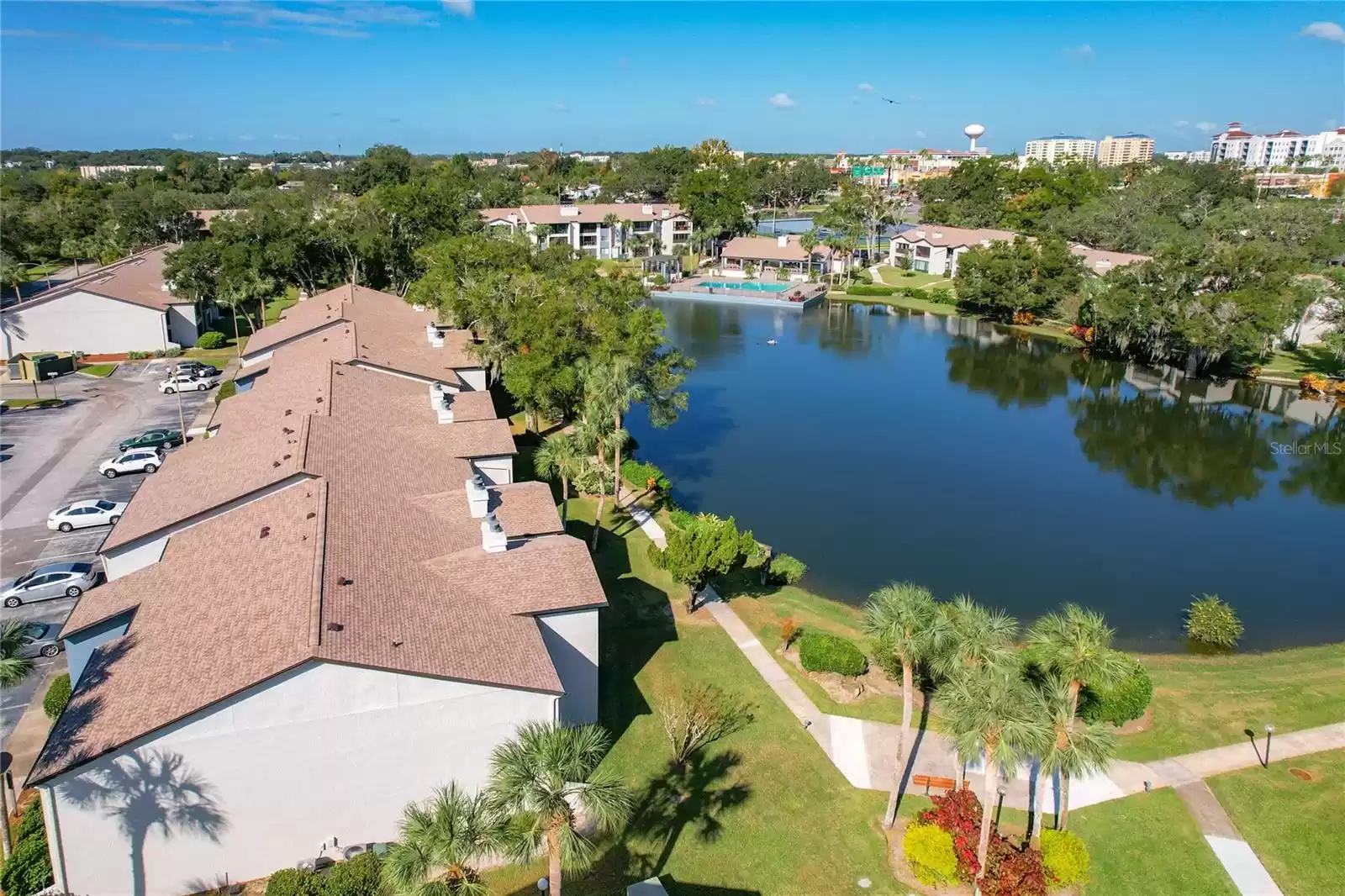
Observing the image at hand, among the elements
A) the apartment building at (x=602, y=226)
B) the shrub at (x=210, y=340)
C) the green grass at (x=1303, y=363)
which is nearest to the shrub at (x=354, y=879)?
the shrub at (x=210, y=340)

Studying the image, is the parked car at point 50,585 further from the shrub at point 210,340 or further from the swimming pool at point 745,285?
the swimming pool at point 745,285

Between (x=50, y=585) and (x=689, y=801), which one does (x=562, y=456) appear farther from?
(x=50, y=585)

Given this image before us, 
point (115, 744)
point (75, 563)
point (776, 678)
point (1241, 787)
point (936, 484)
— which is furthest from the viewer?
point (936, 484)

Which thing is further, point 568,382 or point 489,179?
point 489,179

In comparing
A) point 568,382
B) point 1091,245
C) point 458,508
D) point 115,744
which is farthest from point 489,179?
point 115,744

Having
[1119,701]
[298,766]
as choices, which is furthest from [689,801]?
[1119,701]

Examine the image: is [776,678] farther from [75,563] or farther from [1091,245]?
[1091,245]

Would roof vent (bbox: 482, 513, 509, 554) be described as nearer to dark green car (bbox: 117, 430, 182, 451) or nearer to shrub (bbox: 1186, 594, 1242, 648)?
shrub (bbox: 1186, 594, 1242, 648)
